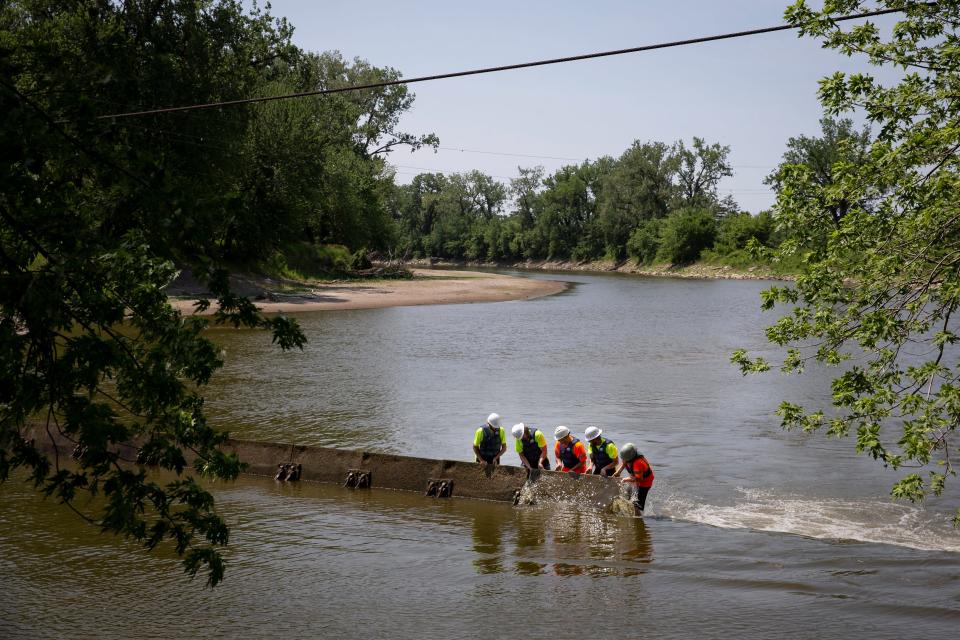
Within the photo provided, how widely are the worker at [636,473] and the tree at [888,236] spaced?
16.6ft

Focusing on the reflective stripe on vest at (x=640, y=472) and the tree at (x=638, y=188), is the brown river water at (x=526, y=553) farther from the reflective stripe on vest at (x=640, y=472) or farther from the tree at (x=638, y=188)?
the tree at (x=638, y=188)

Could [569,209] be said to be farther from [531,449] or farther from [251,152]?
[531,449]

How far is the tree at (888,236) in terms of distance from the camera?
880 centimetres

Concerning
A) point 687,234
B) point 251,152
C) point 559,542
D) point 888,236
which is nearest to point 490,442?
point 559,542

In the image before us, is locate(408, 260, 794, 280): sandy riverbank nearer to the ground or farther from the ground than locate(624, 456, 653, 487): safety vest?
farther from the ground

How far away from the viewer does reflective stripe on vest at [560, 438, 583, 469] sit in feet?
53.3

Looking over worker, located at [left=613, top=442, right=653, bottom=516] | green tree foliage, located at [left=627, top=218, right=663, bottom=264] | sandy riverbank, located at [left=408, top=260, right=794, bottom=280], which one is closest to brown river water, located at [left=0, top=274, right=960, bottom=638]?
worker, located at [left=613, top=442, right=653, bottom=516]

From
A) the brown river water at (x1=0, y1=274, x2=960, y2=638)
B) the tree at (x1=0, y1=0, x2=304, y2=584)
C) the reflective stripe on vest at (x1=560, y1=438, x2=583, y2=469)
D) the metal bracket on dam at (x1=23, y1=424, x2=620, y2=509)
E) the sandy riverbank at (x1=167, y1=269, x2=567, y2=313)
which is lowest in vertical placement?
the brown river water at (x1=0, y1=274, x2=960, y2=638)

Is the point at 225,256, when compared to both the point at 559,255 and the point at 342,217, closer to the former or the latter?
the point at 342,217

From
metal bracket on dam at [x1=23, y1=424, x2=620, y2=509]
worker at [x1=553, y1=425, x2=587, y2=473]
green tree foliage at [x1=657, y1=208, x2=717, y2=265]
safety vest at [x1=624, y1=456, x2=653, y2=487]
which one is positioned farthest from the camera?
green tree foliage at [x1=657, y1=208, x2=717, y2=265]

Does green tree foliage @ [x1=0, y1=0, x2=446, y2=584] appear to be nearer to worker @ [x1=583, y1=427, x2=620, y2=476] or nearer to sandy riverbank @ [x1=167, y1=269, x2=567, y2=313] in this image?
worker @ [x1=583, y1=427, x2=620, y2=476]

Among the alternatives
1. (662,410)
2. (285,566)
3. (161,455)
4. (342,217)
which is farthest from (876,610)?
(342,217)

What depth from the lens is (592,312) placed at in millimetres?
61500

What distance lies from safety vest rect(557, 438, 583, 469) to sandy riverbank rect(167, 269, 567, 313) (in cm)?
2991
